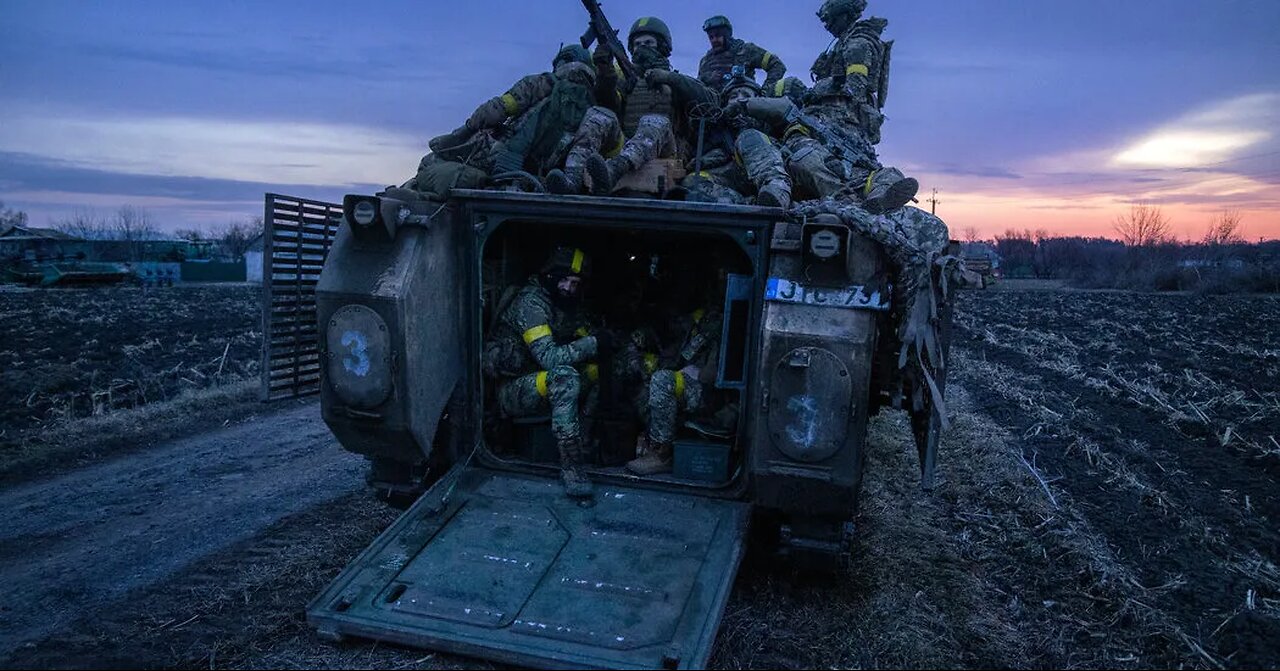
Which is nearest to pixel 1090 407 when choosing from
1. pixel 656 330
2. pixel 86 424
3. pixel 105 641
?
pixel 656 330

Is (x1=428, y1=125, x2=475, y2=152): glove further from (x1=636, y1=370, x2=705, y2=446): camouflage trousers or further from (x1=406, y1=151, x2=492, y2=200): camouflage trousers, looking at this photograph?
(x1=636, y1=370, x2=705, y2=446): camouflage trousers

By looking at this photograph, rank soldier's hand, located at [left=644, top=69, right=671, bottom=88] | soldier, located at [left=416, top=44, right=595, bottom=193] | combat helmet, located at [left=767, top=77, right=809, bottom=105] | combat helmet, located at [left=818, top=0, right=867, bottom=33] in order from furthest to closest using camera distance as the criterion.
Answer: combat helmet, located at [left=818, top=0, right=867, bottom=33]
combat helmet, located at [left=767, top=77, right=809, bottom=105]
soldier's hand, located at [left=644, top=69, right=671, bottom=88]
soldier, located at [left=416, top=44, right=595, bottom=193]

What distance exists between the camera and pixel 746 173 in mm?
6074

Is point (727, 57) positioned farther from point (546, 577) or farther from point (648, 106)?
point (546, 577)

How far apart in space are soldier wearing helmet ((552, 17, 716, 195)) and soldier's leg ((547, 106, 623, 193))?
0.4 inches

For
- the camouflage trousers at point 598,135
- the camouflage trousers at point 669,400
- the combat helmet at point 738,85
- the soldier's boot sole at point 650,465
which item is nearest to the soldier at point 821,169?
the combat helmet at point 738,85

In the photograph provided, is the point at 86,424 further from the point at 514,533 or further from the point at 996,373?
the point at 996,373

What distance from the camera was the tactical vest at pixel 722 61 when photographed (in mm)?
9250

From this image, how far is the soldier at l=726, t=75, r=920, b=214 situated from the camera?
5.00m

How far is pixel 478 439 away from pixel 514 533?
2.87 ft

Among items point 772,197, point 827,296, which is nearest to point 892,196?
point 772,197

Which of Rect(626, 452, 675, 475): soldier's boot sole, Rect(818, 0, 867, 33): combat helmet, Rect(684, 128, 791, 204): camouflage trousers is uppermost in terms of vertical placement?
Rect(818, 0, 867, 33): combat helmet

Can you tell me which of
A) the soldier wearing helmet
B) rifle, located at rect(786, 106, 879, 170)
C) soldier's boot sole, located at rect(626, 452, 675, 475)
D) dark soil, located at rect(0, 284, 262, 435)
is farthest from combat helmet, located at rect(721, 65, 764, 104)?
dark soil, located at rect(0, 284, 262, 435)

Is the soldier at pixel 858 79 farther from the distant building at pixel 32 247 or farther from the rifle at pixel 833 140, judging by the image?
the distant building at pixel 32 247
